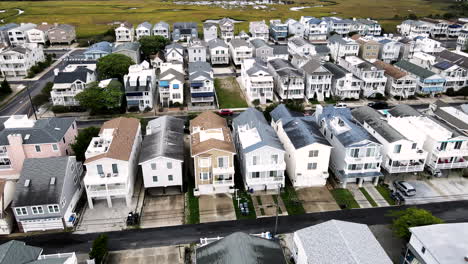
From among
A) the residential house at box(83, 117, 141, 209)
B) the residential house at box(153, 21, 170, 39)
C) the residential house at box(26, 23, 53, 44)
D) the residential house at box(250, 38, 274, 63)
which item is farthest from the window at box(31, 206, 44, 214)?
the residential house at box(26, 23, 53, 44)

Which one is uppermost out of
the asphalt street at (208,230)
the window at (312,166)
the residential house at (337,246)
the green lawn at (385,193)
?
the residential house at (337,246)

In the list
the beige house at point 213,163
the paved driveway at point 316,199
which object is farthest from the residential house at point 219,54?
the paved driveway at point 316,199

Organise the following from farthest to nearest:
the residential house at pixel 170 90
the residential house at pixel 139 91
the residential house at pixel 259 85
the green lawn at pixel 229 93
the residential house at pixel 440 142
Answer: the residential house at pixel 259 85 → the green lawn at pixel 229 93 → the residential house at pixel 170 90 → the residential house at pixel 139 91 → the residential house at pixel 440 142

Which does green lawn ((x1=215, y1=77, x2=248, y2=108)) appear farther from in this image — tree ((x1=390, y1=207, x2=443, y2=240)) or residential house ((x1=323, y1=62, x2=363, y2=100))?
tree ((x1=390, y1=207, x2=443, y2=240))

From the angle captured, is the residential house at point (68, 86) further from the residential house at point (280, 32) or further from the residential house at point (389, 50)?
the residential house at point (389, 50)

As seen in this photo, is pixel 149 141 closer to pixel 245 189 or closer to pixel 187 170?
pixel 187 170

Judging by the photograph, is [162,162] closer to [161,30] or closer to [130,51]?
[130,51]
